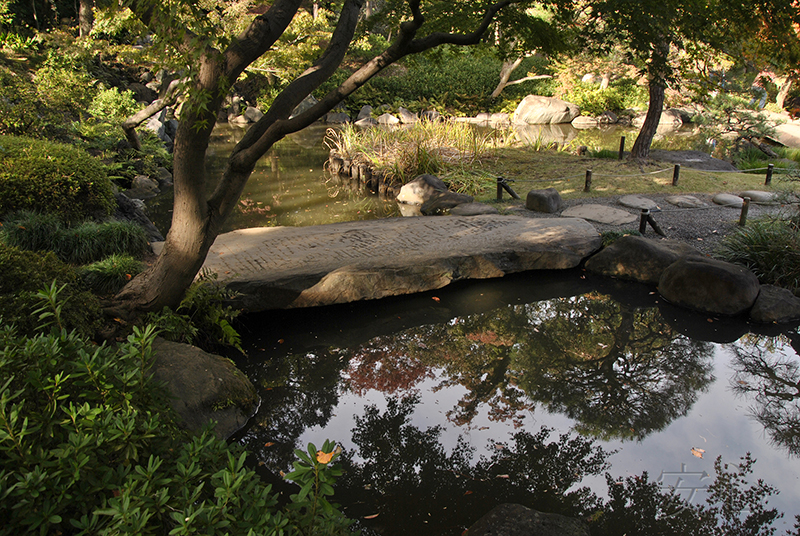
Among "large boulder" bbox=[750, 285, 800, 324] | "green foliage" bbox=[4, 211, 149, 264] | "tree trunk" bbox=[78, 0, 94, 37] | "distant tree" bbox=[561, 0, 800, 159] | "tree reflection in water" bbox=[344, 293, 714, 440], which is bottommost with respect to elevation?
"tree reflection in water" bbox=[344, 293, 714, 440]

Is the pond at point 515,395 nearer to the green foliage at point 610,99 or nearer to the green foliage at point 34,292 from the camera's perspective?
the green foliage at point 34,292

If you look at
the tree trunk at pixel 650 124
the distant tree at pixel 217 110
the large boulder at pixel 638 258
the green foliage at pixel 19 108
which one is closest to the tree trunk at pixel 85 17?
the green foliage at pixel 19 108

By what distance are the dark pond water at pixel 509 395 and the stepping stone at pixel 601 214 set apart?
1903 millimetres

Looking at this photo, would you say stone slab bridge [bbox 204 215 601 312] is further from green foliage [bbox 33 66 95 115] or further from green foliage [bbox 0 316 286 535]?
green foliage [bbox 33 66 95 115]

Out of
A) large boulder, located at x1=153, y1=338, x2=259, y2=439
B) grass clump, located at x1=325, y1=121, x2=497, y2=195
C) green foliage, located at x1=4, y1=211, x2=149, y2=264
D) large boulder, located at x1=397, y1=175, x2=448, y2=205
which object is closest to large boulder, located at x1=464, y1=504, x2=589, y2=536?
large boulder, located at x1=153, y1=338, x2=259, y2=439

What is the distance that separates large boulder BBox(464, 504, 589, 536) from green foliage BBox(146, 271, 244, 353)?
7.81 ft

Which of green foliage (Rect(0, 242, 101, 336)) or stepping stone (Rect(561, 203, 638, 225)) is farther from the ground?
green foliage (Rect(0, 242, 101, 336))

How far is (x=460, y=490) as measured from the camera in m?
2.90

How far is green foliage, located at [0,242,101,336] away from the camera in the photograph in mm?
2842

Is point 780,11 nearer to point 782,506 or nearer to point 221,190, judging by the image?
point 782,506

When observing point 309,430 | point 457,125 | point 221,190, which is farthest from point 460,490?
point 457,125

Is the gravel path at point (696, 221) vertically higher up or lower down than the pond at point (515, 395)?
higher up

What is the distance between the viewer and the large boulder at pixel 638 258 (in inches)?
219

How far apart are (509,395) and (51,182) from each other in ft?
17.4
